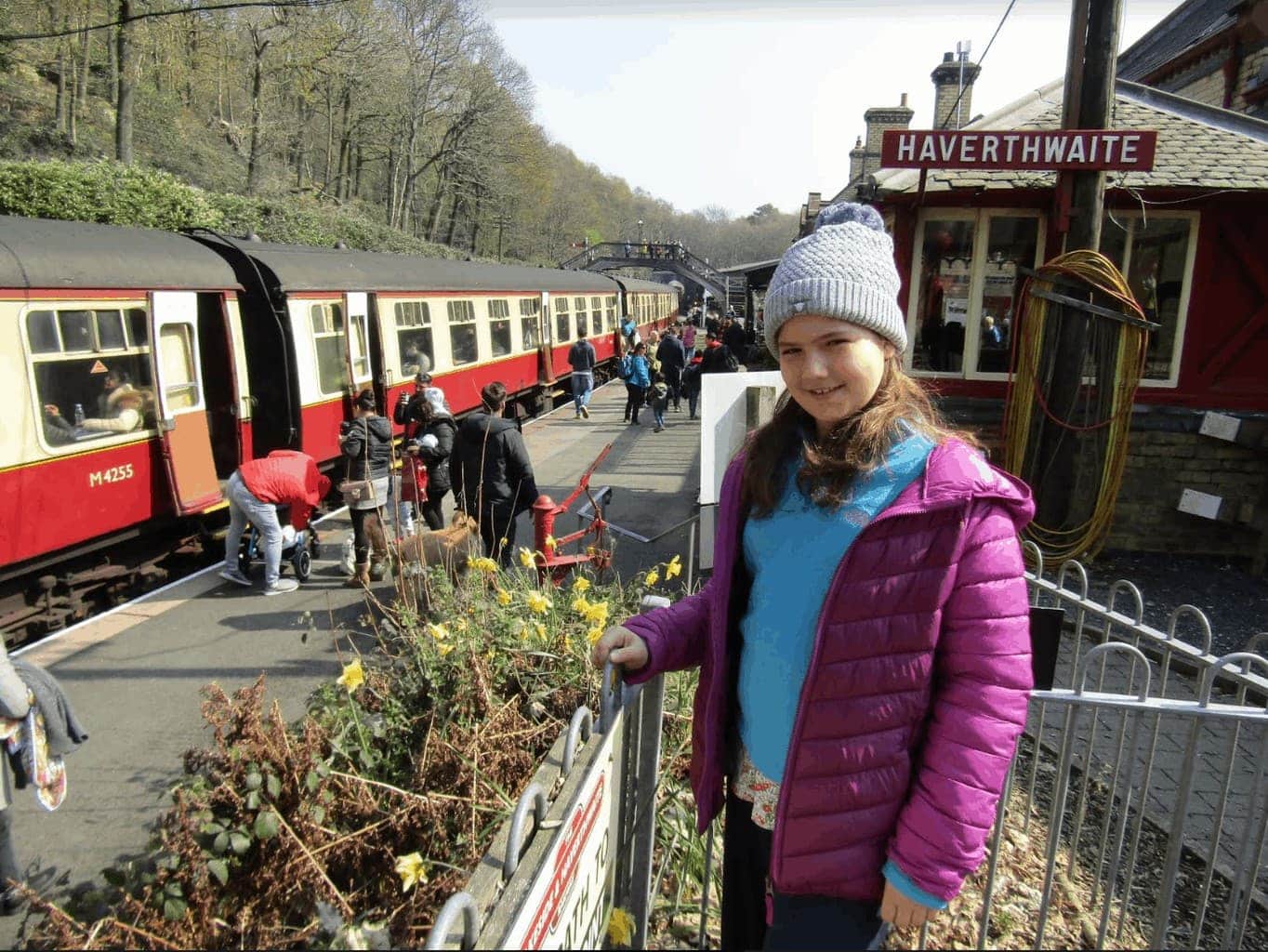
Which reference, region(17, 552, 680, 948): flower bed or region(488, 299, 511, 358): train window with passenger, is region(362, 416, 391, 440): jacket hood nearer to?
region(17, 552, 680, 948): flower bed

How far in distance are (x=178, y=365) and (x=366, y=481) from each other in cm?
200

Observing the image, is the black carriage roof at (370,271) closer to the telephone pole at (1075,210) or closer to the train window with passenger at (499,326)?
the train window with passenger at (499,326)

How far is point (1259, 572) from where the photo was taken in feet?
24.6

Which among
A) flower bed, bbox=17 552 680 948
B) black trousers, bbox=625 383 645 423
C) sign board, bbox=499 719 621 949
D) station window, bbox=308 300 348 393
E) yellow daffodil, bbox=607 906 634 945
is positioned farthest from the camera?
black trousers, bbox=625 383 645 423

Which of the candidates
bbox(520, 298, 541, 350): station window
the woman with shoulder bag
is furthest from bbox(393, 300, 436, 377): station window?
bbox(520, 298, 541, 350): station window

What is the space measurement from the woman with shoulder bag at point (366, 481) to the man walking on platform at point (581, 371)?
881 cm

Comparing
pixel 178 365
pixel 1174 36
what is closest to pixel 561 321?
pixel 178 365

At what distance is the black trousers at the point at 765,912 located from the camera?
1.57 metres

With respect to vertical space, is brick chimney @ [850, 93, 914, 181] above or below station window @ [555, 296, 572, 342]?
above

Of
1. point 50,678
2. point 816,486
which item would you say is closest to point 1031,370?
point 816,486

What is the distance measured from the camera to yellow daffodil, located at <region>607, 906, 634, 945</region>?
1.84m

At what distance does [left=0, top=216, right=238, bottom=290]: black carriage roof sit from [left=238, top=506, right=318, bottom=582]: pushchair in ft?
7.24

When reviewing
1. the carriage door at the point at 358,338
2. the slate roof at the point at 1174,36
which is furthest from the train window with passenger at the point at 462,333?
the slate roof at the point at 1174,36

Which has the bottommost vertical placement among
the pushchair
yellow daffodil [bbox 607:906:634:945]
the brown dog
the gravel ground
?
the gravel ground
